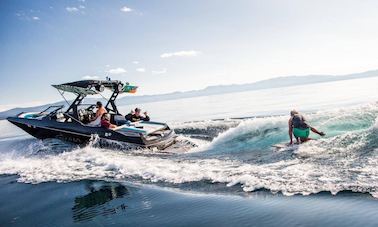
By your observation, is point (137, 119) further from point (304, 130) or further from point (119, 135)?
point (304, 130)

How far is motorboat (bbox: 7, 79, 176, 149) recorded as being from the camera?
1541cm

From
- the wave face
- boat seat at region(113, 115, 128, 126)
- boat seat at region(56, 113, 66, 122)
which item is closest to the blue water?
the wave face

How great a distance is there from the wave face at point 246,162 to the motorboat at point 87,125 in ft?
1.97

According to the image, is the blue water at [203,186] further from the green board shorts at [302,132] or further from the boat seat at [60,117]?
the boat seat at [60,117]

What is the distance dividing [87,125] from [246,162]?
28.9ft

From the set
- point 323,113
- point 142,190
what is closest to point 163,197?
point 142,190

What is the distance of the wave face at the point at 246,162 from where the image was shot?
7.48m

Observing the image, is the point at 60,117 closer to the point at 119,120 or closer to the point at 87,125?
the point at 87,125

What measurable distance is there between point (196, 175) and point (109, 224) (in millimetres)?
3499

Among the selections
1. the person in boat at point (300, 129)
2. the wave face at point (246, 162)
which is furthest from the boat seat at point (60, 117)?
the person in boat at point (300, 129)

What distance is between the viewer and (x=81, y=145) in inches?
628

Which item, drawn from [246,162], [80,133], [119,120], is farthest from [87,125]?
[246,162]

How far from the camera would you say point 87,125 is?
632 inches

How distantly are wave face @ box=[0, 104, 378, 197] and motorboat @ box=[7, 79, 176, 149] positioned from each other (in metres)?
0.60
